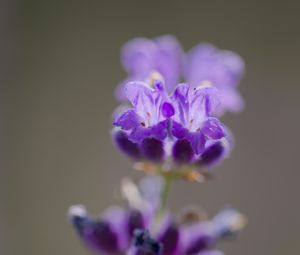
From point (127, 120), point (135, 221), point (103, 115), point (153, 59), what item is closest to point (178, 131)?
point (127, 120)

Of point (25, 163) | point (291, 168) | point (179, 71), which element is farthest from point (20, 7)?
point (179, 71)

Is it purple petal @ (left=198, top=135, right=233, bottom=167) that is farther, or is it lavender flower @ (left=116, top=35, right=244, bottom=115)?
lavender flower @ (left=116, top=35, right=244, bottom=115)

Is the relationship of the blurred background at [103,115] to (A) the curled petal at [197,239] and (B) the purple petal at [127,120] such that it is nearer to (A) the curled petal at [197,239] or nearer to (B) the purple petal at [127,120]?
(A) the curled petal at [197,239]

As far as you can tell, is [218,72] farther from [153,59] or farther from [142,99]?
[142,99]

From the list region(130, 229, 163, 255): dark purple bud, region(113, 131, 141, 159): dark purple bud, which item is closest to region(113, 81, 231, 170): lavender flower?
region(113, 131, 141, 159): dark purple bud

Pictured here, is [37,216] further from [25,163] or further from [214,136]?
[214,136]

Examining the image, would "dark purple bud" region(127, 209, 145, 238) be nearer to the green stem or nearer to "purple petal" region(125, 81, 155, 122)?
the green stem

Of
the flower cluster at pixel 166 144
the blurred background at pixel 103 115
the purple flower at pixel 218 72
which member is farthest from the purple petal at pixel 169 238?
the blurred background at pixel 103 115
